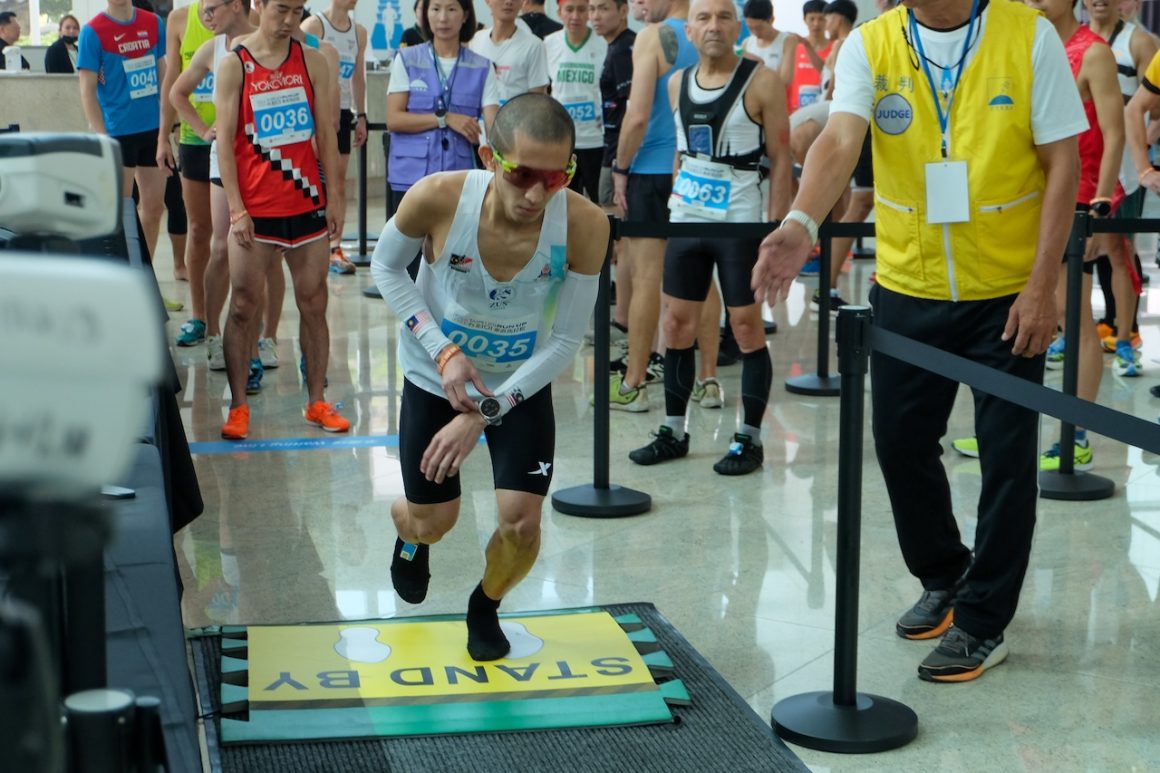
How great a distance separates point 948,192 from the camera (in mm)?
3416

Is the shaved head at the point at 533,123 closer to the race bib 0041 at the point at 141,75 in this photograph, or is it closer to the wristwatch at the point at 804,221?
the wristwatch at the point at 804,221

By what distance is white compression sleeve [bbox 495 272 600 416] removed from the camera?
3434mm

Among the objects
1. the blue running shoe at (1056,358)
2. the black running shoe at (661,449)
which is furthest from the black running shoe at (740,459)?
the blue running shoe at (1056,358)

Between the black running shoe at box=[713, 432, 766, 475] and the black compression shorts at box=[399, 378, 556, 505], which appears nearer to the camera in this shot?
the black compression shorts at box=[399, 378, 556, 505]

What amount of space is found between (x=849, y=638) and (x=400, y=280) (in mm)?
1326

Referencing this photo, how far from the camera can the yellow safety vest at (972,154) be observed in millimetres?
3348

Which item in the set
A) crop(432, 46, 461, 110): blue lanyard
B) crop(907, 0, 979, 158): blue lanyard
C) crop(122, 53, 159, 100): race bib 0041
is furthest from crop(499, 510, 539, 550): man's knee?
crop(122, 53, 159, 100): race bib 0041

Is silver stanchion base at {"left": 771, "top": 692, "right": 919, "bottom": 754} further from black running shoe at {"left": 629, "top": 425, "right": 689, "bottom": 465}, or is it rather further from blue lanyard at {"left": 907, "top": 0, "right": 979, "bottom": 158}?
black running shoe at {"left": 629, "top": 425, "right": 689, "bottom": 465}

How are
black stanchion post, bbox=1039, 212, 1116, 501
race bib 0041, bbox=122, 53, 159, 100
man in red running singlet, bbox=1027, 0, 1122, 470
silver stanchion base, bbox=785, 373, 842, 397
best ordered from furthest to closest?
race bib 0041, bbox=122, 53, 159, 100, silver stanchion base, bbox=785, 373, 842, 397, man in red running singlet, bbox=1027, 0, 1122, 470, black stanchion post, bbox=1039, 212, 1116, 501

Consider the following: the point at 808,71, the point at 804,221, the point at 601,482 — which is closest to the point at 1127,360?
the point at 601,482

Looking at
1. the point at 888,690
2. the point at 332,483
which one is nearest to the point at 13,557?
the point at 888,690

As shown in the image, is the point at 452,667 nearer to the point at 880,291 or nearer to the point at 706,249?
the point at 880,291

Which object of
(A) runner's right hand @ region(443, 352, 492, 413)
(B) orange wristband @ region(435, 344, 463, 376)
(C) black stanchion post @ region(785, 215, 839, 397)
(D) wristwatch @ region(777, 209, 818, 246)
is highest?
(D) wristwatch @ region(777, 209, 818, 246)

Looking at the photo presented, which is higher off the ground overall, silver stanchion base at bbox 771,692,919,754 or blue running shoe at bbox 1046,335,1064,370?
blue running shoe at bbox 1046,335,1064,370
